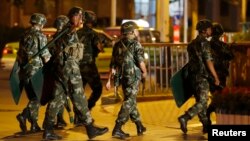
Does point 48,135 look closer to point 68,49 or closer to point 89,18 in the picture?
point 68,49

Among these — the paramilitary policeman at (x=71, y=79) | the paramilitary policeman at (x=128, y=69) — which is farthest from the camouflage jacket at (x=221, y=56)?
the paramilitary policeman at (x=71, y=79)

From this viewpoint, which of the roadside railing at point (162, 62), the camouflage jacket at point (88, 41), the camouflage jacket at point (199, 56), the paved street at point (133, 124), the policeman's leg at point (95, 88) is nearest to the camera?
the camouflage jacket at point (199, 56)

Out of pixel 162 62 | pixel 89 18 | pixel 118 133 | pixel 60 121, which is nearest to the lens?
pixel 118 133

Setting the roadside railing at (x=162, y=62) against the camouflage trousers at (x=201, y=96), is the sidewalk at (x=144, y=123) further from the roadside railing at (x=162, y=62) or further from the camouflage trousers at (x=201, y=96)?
the roadside railing at (x=162, y=62)

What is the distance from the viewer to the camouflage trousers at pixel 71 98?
9.84 meters

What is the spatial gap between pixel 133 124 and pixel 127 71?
6.29 ft

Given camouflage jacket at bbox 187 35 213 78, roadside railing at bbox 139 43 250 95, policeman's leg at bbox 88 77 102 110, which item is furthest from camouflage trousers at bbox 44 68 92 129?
roadside railing at bbox 139 43 250 95

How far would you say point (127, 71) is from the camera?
10258 mm

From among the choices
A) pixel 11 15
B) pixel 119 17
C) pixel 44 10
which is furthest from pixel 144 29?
pixel 119 17

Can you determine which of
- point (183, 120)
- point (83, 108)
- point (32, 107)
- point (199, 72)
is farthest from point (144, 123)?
point (83, 108)

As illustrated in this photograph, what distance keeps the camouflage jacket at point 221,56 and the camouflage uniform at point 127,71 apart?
1.24m

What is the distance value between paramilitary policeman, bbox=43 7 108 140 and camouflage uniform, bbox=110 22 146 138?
1.36 feet

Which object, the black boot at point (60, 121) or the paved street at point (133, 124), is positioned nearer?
the paved street at point (133, 124)

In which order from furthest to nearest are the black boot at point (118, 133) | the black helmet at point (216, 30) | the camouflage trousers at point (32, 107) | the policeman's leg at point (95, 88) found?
the policeman's leg at point (95, 88)
the black helmet at point (216, 30)
the camouflage trousers at point (32, 107)
the black boot at point (118, 133)
